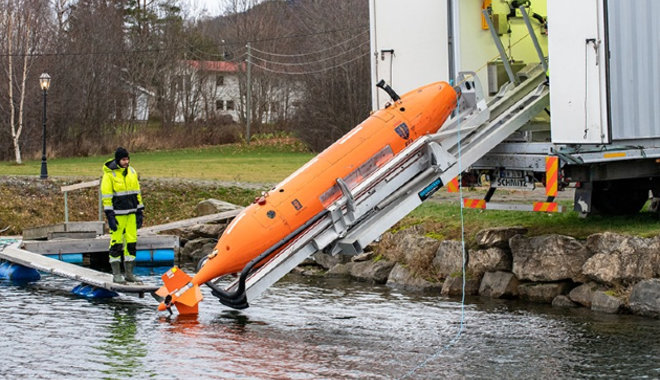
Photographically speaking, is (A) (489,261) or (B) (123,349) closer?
(B) (123,349)

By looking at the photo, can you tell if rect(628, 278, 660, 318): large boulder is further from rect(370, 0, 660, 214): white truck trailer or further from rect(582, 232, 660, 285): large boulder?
rect(370, 0, 660, 214): white truck trailer

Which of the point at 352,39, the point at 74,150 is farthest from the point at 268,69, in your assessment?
the point at 74,150

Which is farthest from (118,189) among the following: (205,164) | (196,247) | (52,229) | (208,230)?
(205,164)

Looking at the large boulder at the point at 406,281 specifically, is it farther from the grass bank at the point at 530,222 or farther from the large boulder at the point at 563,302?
the large boulder at the point at 563,302

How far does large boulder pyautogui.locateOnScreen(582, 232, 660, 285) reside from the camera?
13.5 metres

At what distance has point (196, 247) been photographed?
72.6ft

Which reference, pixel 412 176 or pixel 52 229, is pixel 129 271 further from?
pixel 52 229

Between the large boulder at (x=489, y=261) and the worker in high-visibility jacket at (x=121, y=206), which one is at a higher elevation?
the worker in high-visibility jacket at (x=121, y=206)

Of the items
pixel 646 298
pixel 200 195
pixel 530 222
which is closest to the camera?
pixel 646 298

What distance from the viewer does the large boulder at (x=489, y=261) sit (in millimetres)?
15227

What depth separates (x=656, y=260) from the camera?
44.3 ft

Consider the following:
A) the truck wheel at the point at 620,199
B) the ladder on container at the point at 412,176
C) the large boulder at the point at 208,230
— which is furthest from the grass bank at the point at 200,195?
the large boulder at the point at 208,230

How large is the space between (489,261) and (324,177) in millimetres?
3373

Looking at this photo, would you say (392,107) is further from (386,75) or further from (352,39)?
(352,39)
